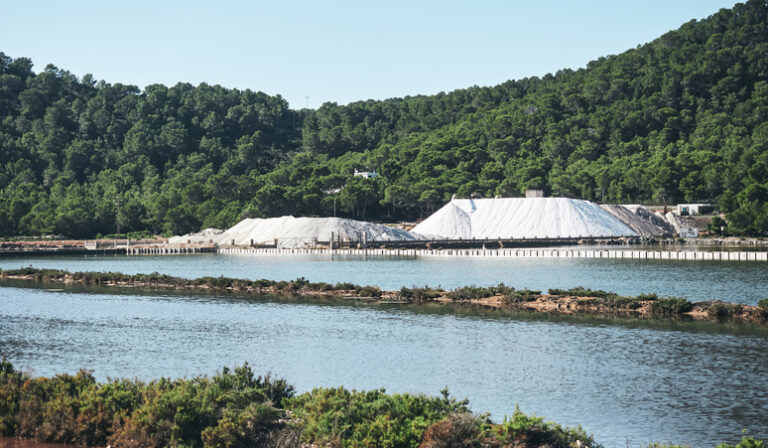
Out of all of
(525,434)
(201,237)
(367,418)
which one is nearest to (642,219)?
(201,237)

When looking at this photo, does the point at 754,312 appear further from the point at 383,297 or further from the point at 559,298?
the point at 383,297

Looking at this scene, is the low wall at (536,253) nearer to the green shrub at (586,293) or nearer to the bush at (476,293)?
the green shrub at (586,293)

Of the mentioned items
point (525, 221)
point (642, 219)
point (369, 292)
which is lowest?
point (369, 292)

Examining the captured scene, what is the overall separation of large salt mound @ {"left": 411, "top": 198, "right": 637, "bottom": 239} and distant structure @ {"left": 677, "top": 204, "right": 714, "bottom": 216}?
21205 mm

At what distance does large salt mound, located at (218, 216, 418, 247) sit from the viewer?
467 ft

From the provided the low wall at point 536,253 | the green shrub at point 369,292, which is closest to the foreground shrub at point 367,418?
the green shrub at point 369,292

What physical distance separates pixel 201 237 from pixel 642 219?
269 feet

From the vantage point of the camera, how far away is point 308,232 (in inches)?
5679

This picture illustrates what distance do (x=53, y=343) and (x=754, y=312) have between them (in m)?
35.2

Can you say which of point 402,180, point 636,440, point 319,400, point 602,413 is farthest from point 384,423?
point 402,180

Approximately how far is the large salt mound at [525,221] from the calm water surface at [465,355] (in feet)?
316

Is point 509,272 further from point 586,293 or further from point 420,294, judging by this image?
point 586,293

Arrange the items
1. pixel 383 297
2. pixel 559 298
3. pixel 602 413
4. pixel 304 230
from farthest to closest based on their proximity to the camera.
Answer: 1. pixel 304 230
2. pixel 383 297
3. pixel 559 298
4. pixel 602 413

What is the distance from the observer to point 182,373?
3041 centimetres
